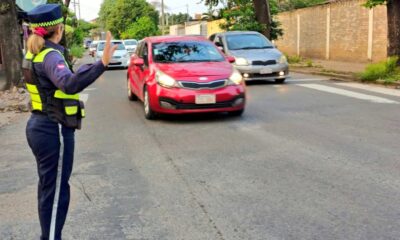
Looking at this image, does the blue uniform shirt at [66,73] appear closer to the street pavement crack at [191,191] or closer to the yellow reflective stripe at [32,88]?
the yellow reflective stripe at [32,88]

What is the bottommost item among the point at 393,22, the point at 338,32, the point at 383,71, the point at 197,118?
the point at 197,118

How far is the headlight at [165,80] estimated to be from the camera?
8.84 metres

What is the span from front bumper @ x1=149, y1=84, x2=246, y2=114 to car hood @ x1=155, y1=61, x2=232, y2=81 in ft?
0.91

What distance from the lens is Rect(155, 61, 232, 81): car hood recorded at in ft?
29.2

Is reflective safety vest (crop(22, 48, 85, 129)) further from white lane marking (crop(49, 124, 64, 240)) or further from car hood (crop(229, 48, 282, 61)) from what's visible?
car hood (crop(229, 48, 282, 61))

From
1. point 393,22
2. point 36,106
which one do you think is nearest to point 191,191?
point 36,106

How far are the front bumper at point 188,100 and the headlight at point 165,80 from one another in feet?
0.24

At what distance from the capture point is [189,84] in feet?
28.8

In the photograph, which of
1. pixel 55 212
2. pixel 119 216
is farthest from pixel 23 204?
pixel 55 212

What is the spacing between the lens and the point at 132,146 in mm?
7270

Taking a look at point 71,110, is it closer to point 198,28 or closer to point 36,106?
point 36,106

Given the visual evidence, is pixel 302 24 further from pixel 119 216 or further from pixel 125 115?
pixel 119 216

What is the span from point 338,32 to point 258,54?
38.6 ft

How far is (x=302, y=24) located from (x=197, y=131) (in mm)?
23307
